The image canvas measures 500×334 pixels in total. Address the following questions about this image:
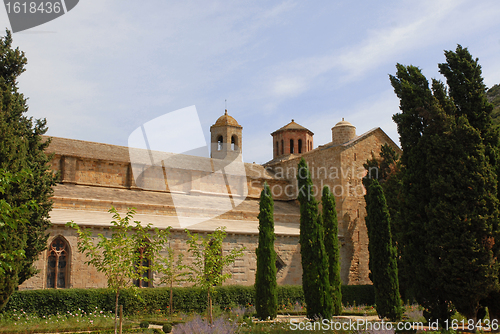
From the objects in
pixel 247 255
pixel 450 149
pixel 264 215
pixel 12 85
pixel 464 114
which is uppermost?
pixel 12 85

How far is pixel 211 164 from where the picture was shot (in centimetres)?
2733

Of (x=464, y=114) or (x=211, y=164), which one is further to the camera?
(x=211, y=164)

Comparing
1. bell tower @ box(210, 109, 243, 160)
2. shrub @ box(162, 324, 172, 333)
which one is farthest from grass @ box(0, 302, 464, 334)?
bell tower @ box(210, 109, 243, 160)

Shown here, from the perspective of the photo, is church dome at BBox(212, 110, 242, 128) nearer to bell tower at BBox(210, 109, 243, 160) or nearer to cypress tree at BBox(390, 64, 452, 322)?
bell tower at BBox(210, 109, 243, 160)

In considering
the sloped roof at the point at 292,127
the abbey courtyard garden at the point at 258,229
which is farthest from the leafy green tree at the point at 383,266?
the sloped roof at the point at 292,127

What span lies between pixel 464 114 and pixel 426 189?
6.96 ft

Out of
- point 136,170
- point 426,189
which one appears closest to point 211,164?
point 136,170

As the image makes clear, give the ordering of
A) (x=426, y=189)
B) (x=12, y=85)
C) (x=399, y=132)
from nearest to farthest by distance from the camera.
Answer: (x=426, y=189) → (x=399, y=132) → (x=12, y=85)

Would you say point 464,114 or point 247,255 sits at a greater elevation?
point 464,114

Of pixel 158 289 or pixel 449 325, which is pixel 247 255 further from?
pixel 449 325

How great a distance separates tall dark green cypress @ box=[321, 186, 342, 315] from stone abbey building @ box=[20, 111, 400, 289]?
4.30 m

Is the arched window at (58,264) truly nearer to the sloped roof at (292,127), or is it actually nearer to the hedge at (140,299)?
the hedge at (140,299)

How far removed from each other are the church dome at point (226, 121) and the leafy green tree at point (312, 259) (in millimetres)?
13961

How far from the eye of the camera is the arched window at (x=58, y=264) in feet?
53.7
